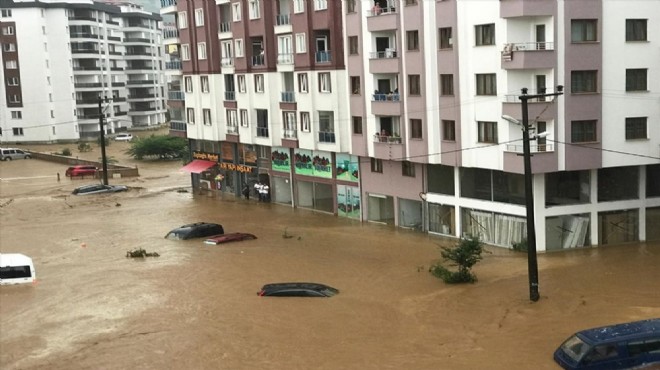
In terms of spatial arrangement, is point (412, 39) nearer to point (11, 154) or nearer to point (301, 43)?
point (301, 43)

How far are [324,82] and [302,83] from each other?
8.60ft

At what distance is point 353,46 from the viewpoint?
4838 cm

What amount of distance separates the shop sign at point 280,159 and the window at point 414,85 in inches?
569

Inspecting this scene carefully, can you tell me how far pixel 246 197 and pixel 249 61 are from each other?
10.2 meters

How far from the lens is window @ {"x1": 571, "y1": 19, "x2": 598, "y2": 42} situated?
123ft

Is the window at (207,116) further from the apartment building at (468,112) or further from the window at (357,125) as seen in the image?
the window at (357,125)

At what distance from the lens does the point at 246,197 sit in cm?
6081

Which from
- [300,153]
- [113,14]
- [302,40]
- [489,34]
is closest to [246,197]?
[300,153]

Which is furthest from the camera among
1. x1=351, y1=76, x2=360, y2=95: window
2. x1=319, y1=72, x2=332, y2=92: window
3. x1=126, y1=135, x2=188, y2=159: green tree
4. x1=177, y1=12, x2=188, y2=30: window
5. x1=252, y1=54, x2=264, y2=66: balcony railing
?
x1=126, y1=135, x2=188, y2=159: green tree

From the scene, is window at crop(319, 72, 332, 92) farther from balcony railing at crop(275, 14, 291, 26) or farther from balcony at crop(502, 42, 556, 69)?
balcony at crop(502, 42, 556, 69)

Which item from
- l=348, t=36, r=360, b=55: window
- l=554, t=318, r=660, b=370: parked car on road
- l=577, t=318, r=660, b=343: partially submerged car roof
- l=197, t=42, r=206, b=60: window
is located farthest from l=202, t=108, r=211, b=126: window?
l=554, t=318, r=660, b=370: parked car on road

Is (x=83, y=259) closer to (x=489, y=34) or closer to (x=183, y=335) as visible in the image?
(x=183, y=335)

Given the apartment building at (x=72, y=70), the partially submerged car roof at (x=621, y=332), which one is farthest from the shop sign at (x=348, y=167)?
the apartment building at (x=72, y=70)

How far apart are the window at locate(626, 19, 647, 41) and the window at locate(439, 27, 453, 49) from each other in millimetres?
8515
